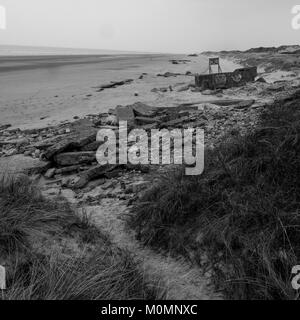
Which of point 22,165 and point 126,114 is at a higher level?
point 126,114

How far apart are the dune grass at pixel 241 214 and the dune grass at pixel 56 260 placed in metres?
0.59

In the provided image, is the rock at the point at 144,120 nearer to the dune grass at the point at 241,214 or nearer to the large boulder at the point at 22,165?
the large boulder at the point at 22,165

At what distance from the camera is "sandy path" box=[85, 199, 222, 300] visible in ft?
10.3

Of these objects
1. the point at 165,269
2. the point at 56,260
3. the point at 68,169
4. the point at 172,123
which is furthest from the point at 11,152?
the point at 165,269

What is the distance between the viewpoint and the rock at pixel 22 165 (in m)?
6.45

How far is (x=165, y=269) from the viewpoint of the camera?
11.4 feet

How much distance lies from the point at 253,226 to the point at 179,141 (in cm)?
395

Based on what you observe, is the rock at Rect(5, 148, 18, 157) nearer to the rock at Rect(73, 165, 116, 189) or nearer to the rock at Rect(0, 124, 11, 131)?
the rock at Rect(73, 165, 116, 189)

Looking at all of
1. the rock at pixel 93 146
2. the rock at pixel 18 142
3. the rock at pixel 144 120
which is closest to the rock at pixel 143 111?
the rock at pixel 144 120

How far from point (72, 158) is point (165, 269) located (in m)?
3.68

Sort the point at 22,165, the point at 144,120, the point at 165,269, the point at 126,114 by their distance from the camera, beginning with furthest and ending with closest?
1. the point at 126,114
2. the point at 144,120
3. the point at 22,165
4. the point at 165,269

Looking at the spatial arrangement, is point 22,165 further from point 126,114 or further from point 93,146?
point 126,114

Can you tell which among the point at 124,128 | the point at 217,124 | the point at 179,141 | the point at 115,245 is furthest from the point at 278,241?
the point at 124,128

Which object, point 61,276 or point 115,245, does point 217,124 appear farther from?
point 61,276
